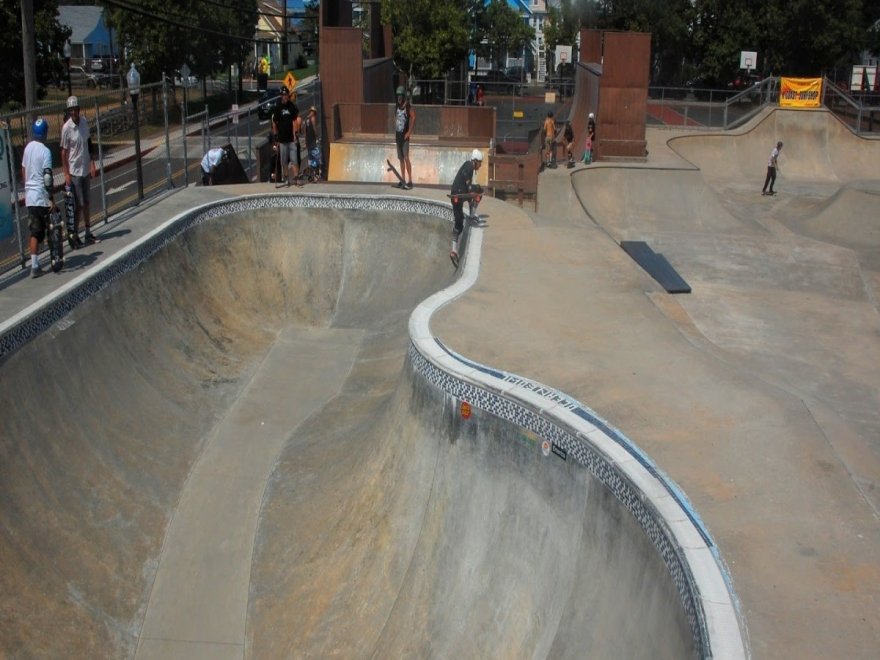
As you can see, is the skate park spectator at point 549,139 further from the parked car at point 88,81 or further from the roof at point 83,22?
the roof at point 83,22

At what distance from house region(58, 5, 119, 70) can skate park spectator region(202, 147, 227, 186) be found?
140 ft

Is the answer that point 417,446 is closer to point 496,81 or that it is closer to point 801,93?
point 801,93

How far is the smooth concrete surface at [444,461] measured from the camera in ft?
20.5

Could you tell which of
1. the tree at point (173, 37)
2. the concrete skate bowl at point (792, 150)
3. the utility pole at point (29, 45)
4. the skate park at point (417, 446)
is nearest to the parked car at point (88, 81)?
the tree at point (173, 37)

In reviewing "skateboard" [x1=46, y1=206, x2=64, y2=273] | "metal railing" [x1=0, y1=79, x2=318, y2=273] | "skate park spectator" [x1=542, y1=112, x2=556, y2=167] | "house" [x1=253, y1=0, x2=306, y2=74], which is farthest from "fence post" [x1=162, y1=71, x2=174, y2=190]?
"house" [x1=253, y1=0, x2=306, y2=74]

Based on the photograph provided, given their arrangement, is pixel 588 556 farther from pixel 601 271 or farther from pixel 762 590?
pixel 601 271

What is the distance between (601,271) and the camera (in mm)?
12531

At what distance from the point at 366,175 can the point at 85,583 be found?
15.8m

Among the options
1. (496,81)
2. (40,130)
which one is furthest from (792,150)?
(496,81)

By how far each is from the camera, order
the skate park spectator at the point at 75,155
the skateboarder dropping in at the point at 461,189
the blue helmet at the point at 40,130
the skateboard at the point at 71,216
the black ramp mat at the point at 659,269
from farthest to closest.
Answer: the black ramp mat at the point at 659,269
the skateboarder dropping in at the point at 461,189
the skateboard at the point at 71,216
the skate park spectator at the point at 75,155
the blue helmet at the point at 40,130

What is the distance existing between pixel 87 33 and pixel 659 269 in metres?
52.4

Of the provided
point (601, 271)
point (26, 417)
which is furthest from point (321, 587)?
point (601, 271)

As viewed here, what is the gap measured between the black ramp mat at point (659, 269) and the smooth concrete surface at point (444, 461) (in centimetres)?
43

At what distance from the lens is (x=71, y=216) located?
40.9 ft
